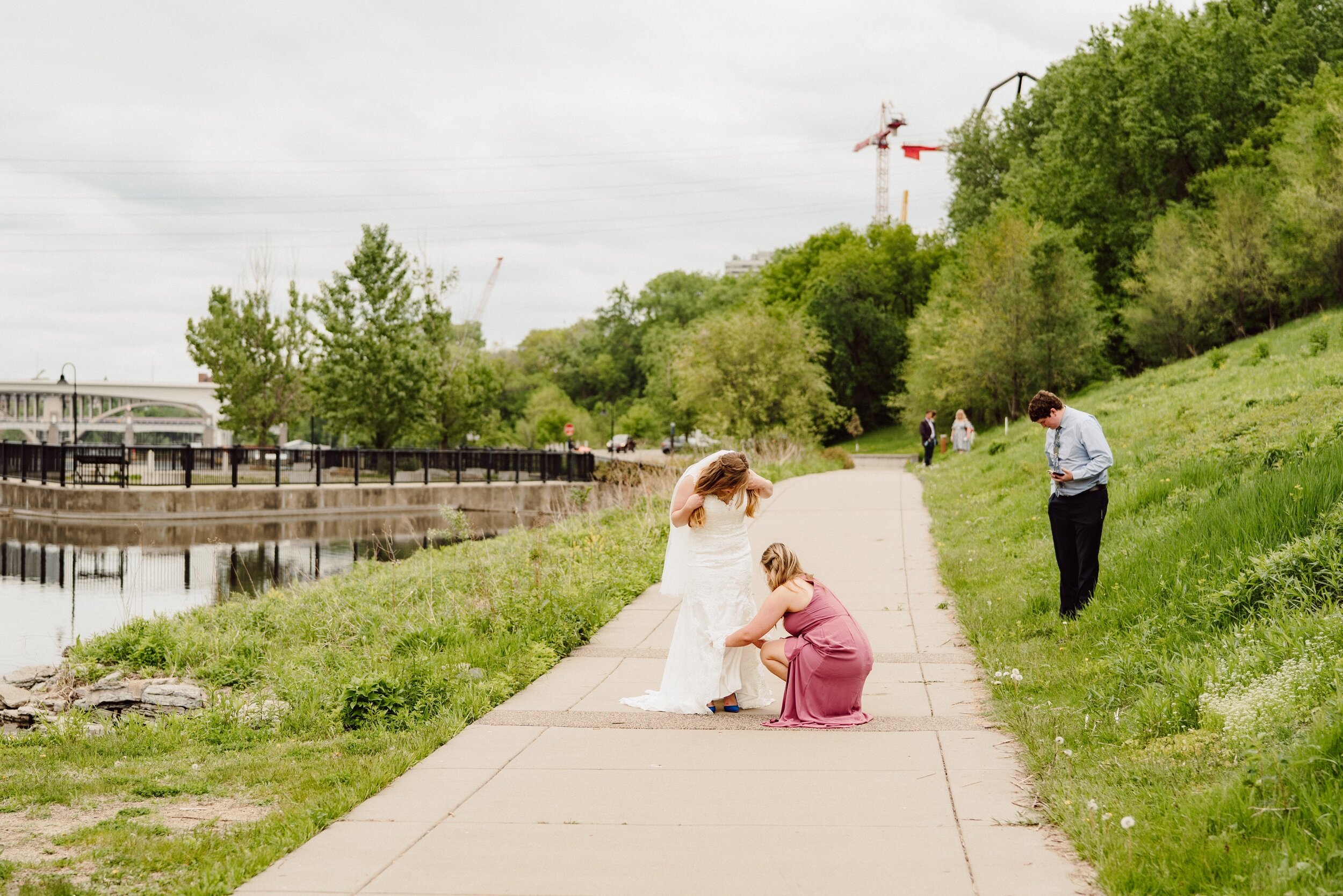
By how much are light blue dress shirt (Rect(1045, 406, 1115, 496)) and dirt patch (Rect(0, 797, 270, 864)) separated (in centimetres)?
620

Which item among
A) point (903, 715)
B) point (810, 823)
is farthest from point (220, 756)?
point (903, 715)

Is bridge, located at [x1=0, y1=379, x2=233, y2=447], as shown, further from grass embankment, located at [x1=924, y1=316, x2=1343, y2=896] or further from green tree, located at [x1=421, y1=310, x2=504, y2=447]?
grass embankment, located at [x1=924, y1=316, x2=1343, y2=896]

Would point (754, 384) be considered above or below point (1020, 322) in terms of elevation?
below

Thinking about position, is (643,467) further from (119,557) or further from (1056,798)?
(1056,798)

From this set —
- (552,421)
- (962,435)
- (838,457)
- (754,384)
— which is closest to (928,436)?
(962,435)

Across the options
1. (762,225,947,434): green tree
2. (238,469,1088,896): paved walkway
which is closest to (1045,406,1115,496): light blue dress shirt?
(238,469,1088,896): paved walkway

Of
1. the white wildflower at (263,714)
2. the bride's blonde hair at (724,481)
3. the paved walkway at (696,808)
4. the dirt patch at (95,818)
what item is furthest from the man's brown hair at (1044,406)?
the dirt patch at (95,818)

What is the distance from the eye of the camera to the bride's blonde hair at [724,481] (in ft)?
23.6

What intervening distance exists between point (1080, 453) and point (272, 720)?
6.19 m

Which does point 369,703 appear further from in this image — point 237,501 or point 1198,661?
point 237,501

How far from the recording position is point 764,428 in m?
42.2

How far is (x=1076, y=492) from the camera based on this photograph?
8.59 meters

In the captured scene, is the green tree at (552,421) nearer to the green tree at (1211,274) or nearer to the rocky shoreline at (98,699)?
the green tree at (1211,274)

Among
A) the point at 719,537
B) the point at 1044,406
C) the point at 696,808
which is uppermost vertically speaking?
the point at 1044,406
